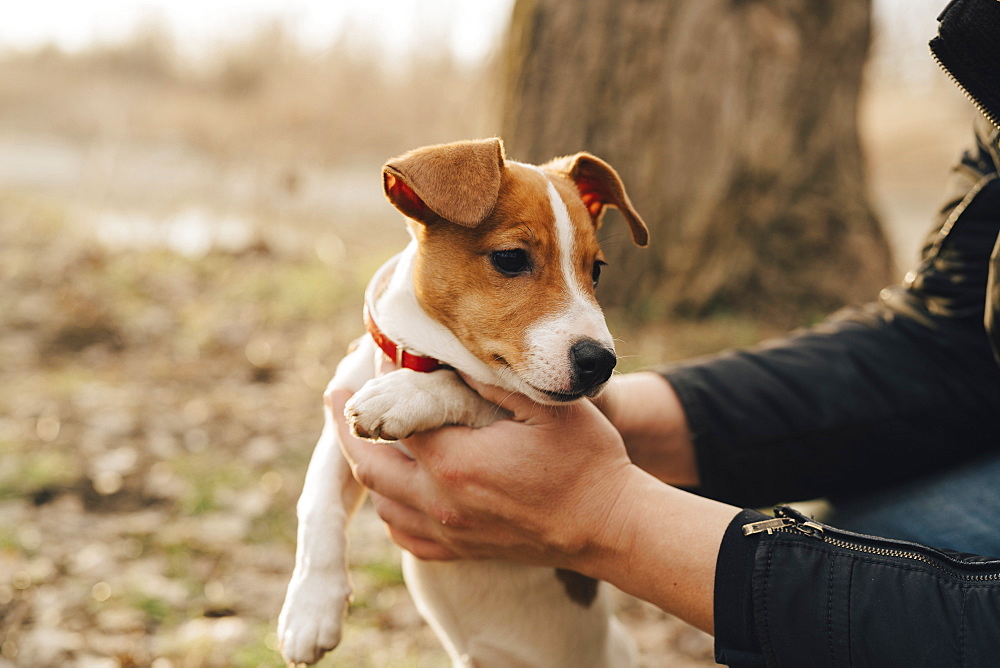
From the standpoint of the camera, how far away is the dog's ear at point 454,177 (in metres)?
1.79

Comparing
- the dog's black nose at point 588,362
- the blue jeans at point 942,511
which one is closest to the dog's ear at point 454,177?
the dog's black nose at point 588,362

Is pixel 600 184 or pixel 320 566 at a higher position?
pixel 600 184

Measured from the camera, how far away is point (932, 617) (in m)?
1.49

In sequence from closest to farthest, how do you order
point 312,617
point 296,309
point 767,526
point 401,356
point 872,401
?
point 767,526, point 312,617, point 401,356, point 872,401, point 296,309

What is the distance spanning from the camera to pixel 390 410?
1787 millimetres

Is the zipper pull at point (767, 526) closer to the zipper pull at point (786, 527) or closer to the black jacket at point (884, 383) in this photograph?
the zipper pull at point (786, 527)

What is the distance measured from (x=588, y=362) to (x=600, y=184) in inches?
32.9

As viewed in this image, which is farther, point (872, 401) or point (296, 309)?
point (296, 309)

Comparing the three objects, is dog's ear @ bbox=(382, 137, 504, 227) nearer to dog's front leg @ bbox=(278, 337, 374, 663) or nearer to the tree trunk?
dog's front leg @ bbox=(278, 337, 374, 663)

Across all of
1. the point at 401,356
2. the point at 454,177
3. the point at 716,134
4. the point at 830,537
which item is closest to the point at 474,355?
the point at 401,356

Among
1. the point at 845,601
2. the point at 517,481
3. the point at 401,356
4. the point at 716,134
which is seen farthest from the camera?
the point at 716,134

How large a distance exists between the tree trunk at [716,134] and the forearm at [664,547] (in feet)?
9.72

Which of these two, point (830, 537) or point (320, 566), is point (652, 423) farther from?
point (320, 566)

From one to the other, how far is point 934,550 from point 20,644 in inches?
109
